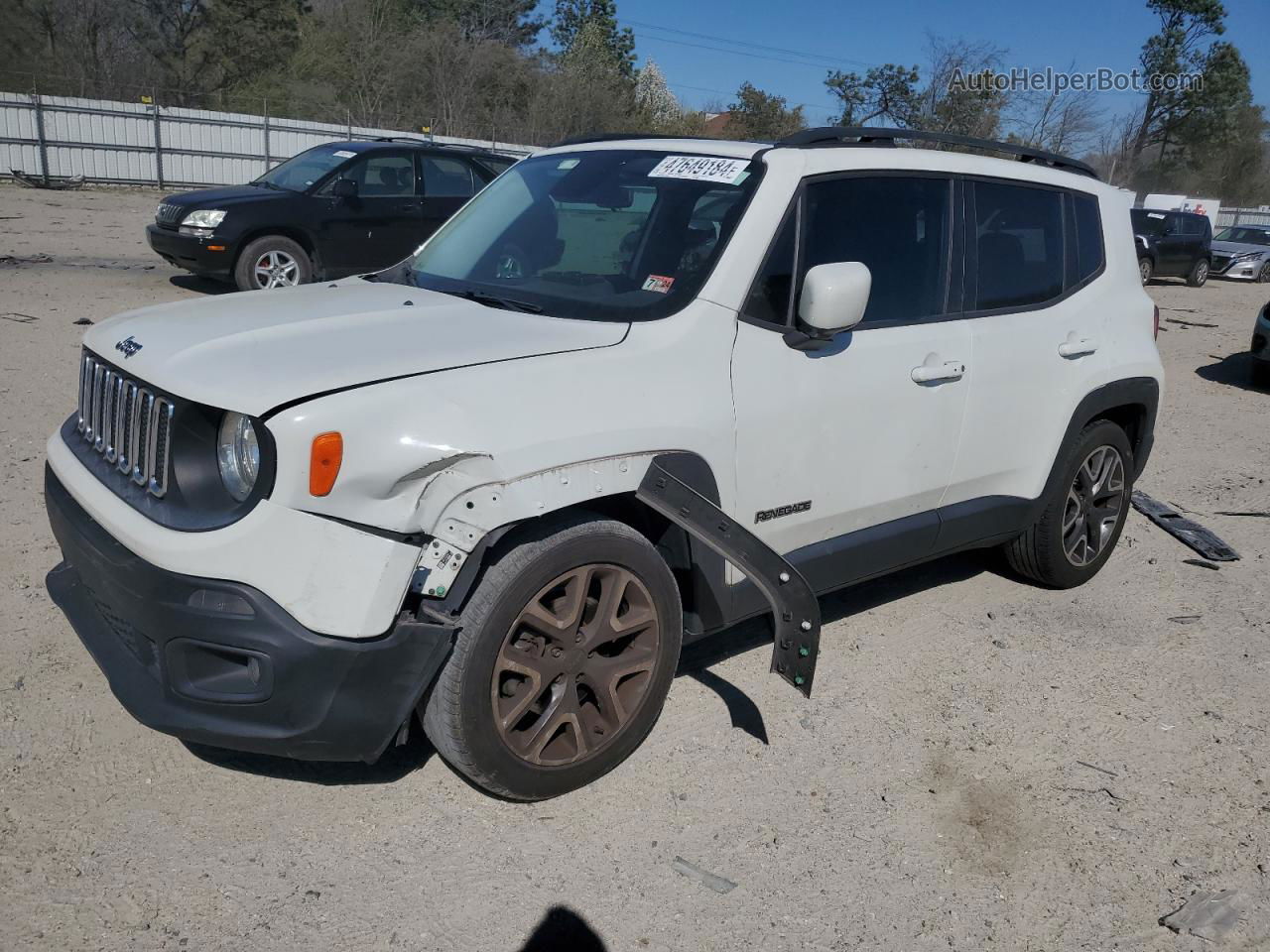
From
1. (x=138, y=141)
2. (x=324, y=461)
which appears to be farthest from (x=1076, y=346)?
(x=138, y=141)

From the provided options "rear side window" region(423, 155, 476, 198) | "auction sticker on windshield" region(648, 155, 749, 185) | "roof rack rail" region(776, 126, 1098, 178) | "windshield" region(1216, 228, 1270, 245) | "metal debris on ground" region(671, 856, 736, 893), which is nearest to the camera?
"metal debris on ground" region(671, 856, 736, 893)

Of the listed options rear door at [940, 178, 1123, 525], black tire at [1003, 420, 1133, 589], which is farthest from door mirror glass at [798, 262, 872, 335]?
black tire at [1003, 420, 1133, 589]

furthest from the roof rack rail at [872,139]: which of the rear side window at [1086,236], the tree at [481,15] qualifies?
the tree at [481,15]

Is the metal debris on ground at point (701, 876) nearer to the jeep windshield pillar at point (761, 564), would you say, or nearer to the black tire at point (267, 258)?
the jeep windshield pillar at point (761, 564)

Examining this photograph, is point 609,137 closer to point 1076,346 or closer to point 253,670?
point 1076,346

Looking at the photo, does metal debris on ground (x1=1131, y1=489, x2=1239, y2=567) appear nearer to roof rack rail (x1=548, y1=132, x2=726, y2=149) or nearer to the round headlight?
roof rack rail (x1=548, y1=132, x2=726, y2=149)

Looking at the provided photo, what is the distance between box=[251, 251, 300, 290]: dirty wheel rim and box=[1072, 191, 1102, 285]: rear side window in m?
8.31

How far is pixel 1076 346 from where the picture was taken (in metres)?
4.45

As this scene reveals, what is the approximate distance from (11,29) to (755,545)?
4200 cm

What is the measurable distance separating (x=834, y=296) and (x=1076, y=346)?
1.82 m

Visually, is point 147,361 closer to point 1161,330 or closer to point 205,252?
point 205,252

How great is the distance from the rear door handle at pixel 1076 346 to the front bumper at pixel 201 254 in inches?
343

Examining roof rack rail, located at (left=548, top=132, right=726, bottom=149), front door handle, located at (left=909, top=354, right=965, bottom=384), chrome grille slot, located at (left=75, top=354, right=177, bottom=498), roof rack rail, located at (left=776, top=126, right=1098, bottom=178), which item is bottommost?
chrome grille slot, located at (left=75, top=354, right=177, bottom=498)

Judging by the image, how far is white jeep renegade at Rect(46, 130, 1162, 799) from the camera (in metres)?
2.55
